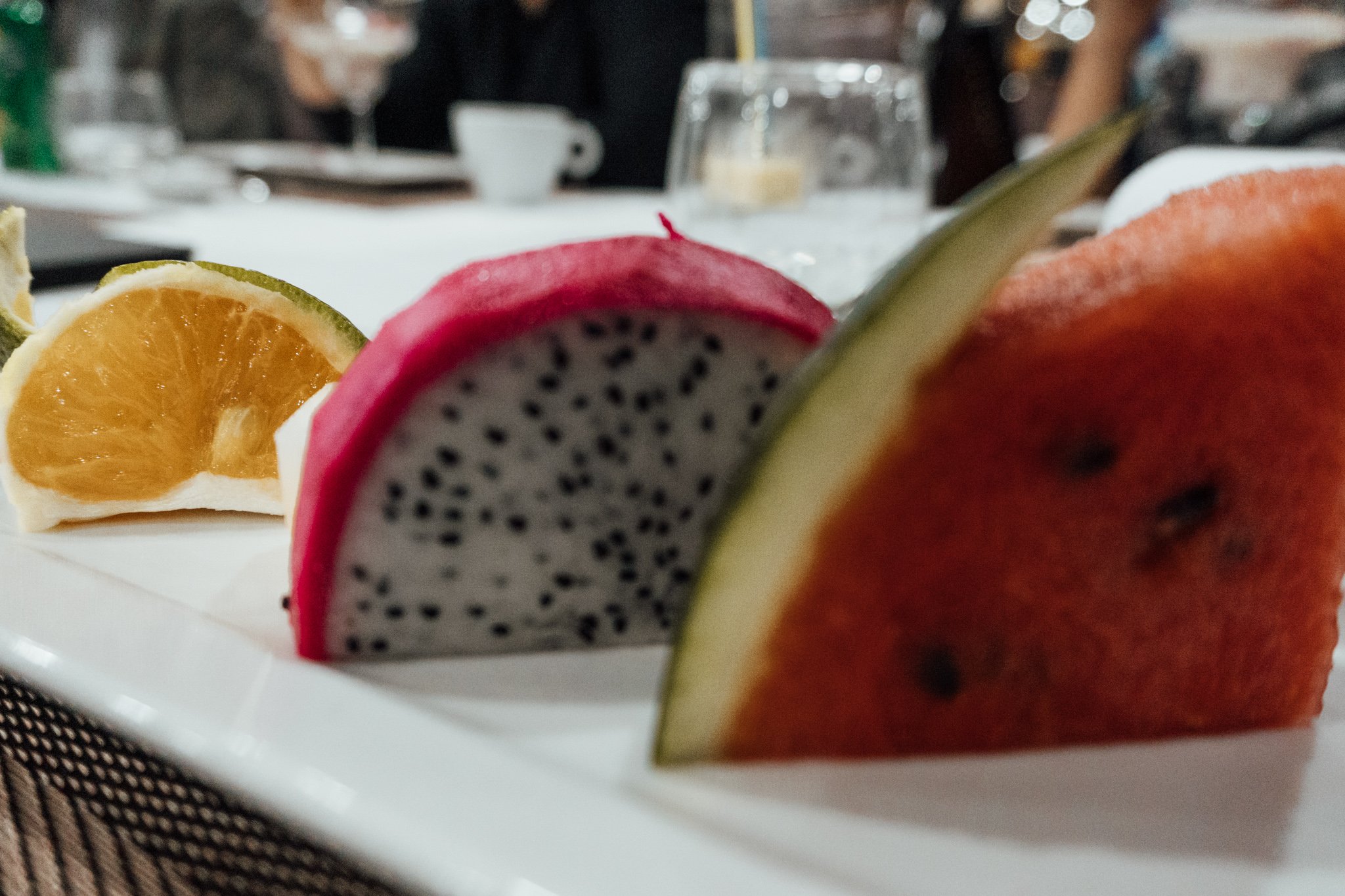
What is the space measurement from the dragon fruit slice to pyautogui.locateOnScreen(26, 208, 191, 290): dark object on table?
2.62ft

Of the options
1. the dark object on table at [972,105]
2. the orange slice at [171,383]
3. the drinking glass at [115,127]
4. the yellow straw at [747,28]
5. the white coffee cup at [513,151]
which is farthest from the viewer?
the drinking glass at [115,127]

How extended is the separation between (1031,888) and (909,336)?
219 millimetres

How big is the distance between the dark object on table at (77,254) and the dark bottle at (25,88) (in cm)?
94

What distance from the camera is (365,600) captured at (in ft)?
1.70

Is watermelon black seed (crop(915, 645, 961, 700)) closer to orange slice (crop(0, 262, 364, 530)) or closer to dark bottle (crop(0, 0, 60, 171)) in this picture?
orange slice (crop(0, 262, 364, 530))

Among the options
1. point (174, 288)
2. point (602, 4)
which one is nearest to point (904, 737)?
point (174, 288)

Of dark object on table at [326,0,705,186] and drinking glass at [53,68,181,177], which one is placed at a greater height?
dark object on table at [326,0,705,186]

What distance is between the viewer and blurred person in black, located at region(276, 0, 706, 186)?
3670 mm

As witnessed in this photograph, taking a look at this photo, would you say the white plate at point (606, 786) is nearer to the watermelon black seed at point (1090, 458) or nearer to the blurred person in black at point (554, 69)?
the watermelon black seed at point (1090, 458)

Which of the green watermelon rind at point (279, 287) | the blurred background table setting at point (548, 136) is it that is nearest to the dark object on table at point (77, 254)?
the blurred background table setting at point (548, 136)

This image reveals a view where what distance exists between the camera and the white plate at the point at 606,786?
0.36m

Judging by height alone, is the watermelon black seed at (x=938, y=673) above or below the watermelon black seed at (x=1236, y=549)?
below

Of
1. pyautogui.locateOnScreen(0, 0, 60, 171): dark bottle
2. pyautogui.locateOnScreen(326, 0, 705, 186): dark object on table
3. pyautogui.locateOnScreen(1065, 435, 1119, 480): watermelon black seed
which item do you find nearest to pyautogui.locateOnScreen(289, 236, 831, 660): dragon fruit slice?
pyautogui.locateOnScreen(1065, 435, 1119, 480): watermelon black seed

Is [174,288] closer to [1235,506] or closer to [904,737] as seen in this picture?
[904,737]
